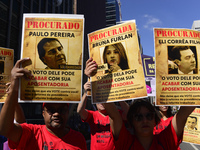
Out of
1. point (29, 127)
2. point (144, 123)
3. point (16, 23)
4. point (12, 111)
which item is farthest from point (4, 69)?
point (16, 23)

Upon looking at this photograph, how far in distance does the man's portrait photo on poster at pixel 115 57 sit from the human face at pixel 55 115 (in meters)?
0.64

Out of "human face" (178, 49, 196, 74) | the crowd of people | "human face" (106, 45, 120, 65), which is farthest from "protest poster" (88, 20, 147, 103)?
"human face" (178, 49, 196, 74)

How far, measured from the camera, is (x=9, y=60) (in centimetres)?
293

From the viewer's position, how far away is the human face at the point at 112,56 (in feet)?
7.04

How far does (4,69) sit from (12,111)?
1246 millimetres

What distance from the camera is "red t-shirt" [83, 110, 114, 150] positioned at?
10.9 ft

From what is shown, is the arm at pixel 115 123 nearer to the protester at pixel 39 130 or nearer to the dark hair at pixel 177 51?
the protester at pixel 39 130

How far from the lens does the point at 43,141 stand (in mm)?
2098

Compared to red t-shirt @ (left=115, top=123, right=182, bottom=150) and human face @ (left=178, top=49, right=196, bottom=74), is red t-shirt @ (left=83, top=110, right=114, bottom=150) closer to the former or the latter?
red t-shirt @ (left=115, top=123, right=182, bottom=150)

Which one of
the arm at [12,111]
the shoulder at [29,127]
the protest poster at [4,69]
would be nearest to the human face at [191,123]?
the shoulder at [29,127]

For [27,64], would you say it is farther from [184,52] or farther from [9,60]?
[184,52]

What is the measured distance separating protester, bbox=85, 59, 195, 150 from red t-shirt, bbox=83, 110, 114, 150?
115cm

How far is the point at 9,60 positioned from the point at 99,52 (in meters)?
1.52

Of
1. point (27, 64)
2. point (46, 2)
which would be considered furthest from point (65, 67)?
point (46, 2)
